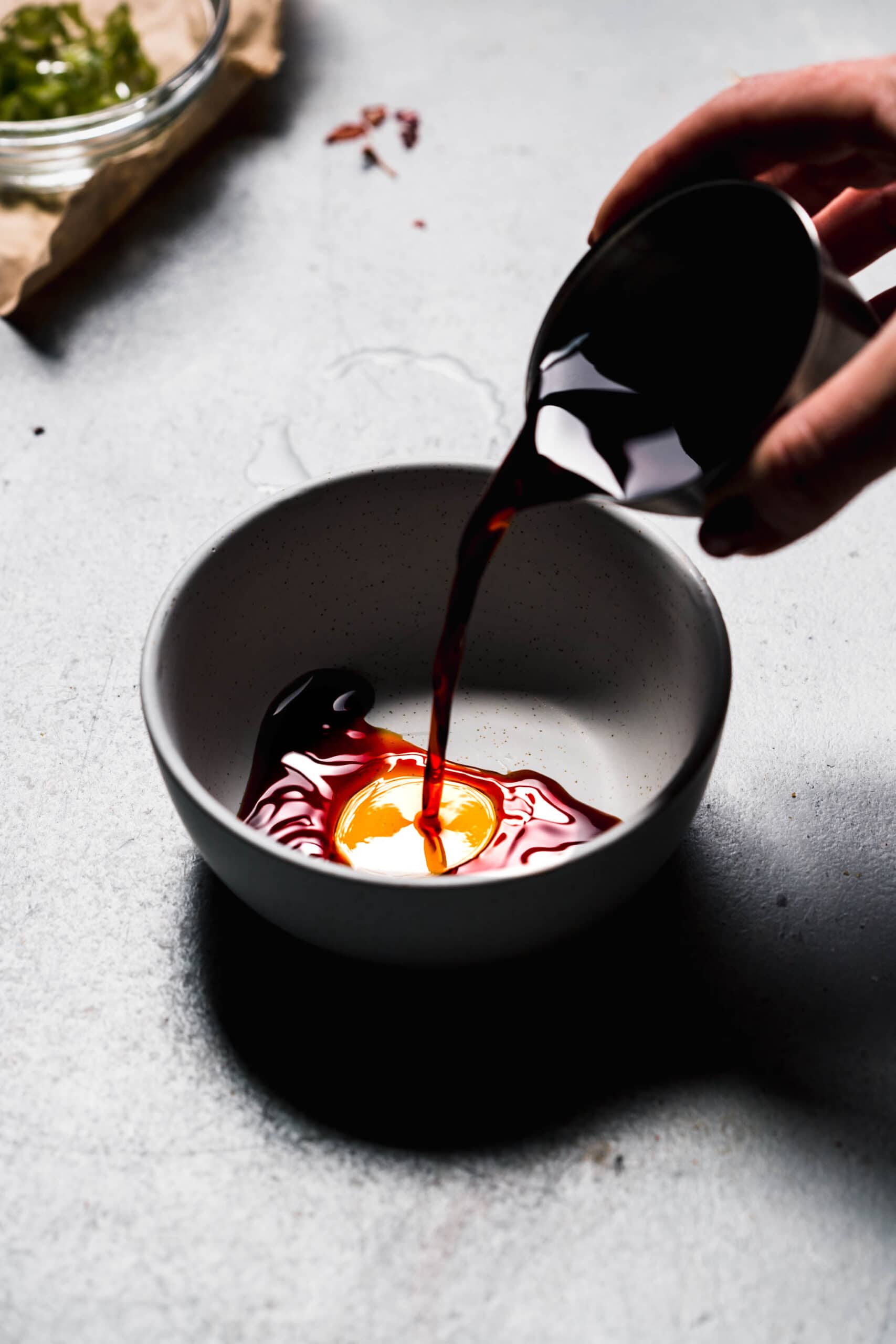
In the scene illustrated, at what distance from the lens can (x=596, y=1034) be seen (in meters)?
0.88

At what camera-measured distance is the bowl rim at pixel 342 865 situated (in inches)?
29.5

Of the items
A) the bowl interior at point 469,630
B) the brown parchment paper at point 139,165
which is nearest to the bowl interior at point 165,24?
the brown parchment paper at point 139,165

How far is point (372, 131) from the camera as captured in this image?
1.76 meters

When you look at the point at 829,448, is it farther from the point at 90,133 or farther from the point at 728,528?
the point at 90,133

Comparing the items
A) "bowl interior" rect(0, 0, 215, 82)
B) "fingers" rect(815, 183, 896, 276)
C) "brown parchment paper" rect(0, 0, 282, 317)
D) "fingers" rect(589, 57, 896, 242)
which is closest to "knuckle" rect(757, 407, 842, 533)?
"fingers" rect(589, 57, 896, 242)

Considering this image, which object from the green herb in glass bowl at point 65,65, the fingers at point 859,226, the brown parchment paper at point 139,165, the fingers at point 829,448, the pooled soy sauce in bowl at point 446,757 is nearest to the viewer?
the fingers at point 829,448

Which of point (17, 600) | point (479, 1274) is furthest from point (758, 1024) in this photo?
point (17, 600)

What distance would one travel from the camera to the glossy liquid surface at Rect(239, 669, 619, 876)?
980 millimetres

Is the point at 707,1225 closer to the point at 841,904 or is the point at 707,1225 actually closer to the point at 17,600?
the point at 841,904

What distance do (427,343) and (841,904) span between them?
0.81 meters

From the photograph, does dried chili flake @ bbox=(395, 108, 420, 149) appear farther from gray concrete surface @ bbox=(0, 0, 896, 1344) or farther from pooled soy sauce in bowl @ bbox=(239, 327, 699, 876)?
pooled soy sauce in bowl @ bbox=(239, 327, 699, 876)

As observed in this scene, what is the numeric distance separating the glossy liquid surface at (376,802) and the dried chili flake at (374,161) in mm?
890

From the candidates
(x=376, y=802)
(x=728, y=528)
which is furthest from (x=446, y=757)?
(x=728, y=528)

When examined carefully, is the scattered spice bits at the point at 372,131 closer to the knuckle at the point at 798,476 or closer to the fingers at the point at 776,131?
the fingers at the point at 776,131
